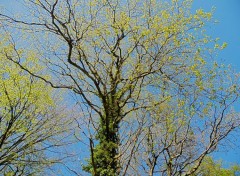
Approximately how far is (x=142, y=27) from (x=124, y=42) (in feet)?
4.32

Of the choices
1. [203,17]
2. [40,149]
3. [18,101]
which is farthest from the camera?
[40,149]

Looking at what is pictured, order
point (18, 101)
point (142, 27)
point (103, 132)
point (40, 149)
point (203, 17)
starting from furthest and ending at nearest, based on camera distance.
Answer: point (40, 149) < point (18, 101) < point (103, 132) < point (142, 27) < point (203, 17)

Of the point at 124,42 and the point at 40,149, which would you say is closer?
the point at 124,42

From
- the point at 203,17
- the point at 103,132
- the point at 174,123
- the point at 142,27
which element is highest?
the point at 142,27

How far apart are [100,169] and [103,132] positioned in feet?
5.17

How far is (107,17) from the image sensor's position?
1107 centimetres

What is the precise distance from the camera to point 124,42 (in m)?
12.1

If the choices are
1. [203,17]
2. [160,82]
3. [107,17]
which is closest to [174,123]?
[160,82]

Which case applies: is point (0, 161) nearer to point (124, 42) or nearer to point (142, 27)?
point (124, 42)

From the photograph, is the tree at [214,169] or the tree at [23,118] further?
the tree at [214,169]

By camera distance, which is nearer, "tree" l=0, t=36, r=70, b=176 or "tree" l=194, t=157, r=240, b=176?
"tree" l=0, t=36, r=70, b=176

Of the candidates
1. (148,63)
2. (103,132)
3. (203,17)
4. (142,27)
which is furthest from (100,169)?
(203,17)

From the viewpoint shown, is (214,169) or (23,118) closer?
(23,118)

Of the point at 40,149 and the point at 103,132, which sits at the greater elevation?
the point at 40,149
